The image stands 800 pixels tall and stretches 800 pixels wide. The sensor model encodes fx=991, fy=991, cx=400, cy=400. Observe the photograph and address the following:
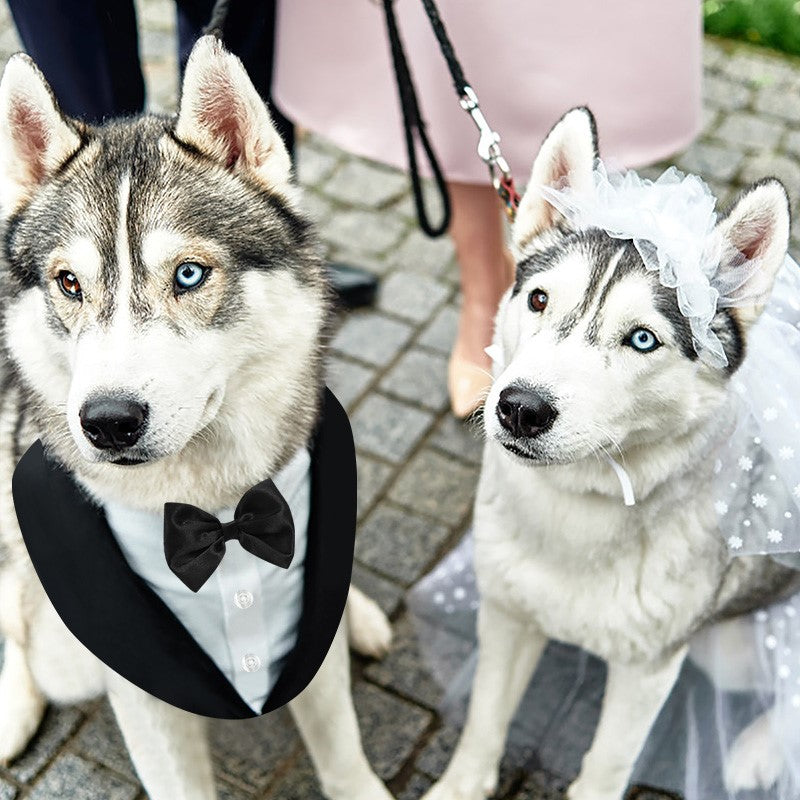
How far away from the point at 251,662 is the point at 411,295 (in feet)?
8.67

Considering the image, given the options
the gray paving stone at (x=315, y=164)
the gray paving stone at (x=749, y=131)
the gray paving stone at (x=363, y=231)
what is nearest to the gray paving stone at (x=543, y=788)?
the gray paving stone at (x=363, y=231)

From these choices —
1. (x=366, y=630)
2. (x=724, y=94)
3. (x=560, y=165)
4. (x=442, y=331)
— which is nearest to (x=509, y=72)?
(x=560, y=165)

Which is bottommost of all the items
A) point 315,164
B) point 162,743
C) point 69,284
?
point 315,164

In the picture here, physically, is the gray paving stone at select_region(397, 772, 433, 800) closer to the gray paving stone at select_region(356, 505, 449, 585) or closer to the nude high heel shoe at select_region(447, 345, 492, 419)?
the gray paving stone at select_region(356, 505, 449, 585)

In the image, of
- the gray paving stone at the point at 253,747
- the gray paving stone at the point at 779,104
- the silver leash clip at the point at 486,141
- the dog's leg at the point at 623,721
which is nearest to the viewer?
the dog's leg at the point at 623,721

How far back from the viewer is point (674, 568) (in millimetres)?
2502

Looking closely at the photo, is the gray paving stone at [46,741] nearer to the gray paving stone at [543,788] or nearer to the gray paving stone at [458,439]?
the gray paving stone at [543,788]

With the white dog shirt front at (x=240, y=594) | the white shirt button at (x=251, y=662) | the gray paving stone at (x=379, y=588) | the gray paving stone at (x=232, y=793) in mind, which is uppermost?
Answer: the white dog shirt front at (x=240, y=594)

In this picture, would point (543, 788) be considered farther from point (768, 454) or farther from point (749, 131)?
point (749, 131)

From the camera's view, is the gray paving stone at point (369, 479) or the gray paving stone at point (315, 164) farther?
the gray paving stone at point (315, 164)

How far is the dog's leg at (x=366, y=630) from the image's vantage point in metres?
3.34

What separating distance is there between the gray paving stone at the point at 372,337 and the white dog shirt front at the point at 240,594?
2.06m

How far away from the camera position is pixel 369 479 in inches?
156

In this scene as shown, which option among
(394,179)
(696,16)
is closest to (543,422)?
(696,16)
